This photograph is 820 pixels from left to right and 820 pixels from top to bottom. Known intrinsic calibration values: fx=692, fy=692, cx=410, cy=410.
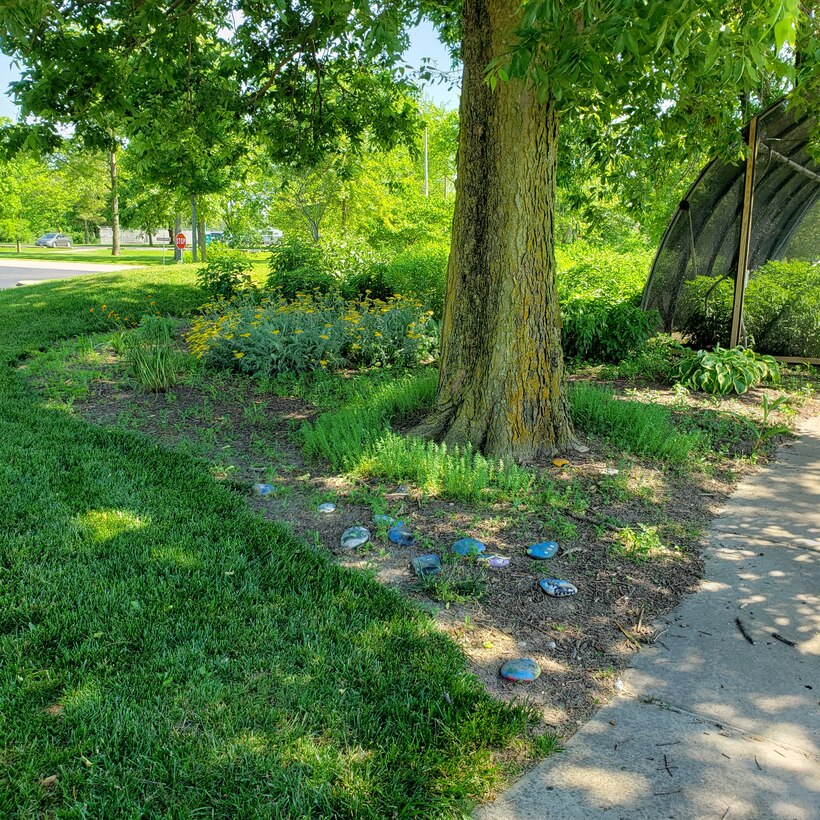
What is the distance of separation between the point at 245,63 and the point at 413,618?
678 cm

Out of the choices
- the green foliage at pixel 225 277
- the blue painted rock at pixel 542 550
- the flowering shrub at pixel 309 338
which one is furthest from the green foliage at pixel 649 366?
the green foliage at pixel 225 277

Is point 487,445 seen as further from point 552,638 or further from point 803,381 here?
point 803,381

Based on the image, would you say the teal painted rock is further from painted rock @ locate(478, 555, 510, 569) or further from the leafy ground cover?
painted rock @ locate(478, 555, 510, 569)

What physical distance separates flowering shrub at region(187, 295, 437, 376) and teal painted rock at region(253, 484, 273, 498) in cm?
302

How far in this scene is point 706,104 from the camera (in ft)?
21.9

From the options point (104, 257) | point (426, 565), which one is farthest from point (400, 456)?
point (104, 257)

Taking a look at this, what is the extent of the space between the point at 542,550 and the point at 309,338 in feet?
16.1

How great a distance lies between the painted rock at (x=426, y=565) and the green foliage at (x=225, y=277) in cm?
798

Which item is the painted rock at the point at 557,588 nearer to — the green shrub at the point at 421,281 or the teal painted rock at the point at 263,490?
the teal painted rock at the point at 263,490

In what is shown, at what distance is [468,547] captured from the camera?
156 inches

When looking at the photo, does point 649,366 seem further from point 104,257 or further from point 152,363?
point 104,257

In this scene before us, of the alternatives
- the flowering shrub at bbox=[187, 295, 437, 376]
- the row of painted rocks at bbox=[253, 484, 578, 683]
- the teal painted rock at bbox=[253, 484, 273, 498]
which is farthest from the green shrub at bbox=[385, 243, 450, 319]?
the row of painted rocks at bbox=[253, 484, 578, 683]

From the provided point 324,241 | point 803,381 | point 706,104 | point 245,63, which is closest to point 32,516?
point 245,63

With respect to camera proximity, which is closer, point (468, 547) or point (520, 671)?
point (520, 671)
